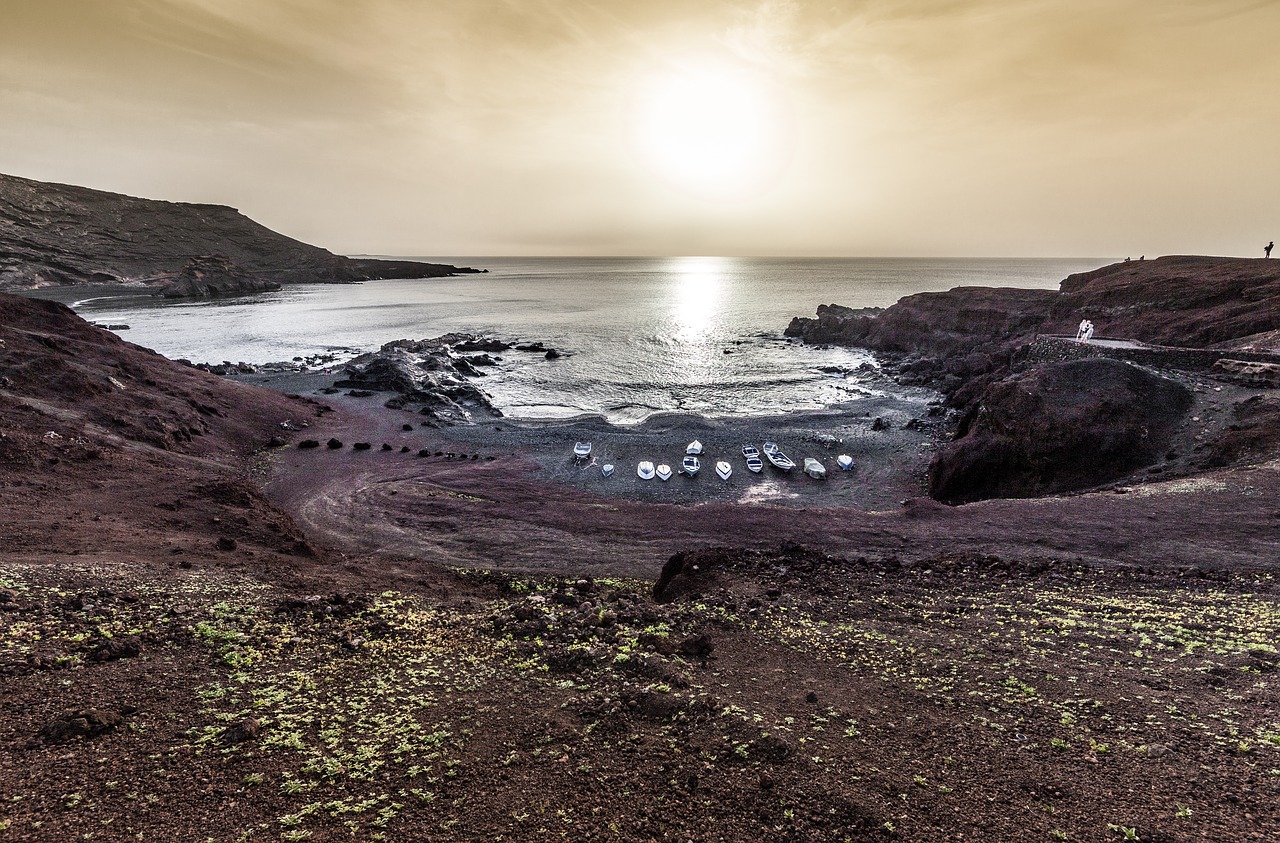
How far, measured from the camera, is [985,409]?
31.0 metres

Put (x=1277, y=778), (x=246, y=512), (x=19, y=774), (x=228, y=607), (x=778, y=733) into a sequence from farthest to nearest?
(x=246, y=512), (x=228, y=607), (x=778, y=733), (x=1277, y=778), (x=19, y=774)

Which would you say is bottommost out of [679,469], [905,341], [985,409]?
[679,469]

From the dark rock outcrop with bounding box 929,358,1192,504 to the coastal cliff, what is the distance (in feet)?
581

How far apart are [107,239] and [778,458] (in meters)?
212

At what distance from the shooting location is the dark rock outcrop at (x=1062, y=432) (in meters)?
26.4

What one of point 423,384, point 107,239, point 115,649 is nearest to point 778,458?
point 115,649

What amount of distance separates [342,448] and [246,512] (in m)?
15.7

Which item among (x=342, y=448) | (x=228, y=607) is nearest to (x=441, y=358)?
(x=342, y=448)

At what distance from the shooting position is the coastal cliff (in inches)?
5236

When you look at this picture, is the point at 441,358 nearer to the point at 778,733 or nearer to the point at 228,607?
the point at 228,607

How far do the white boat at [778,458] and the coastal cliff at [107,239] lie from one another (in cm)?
16499

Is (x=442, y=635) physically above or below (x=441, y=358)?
below

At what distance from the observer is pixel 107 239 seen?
15400 cm

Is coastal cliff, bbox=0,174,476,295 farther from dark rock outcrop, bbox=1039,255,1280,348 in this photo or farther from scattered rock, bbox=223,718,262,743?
dark rock outcrop, bbox=1039,255,1280,348
